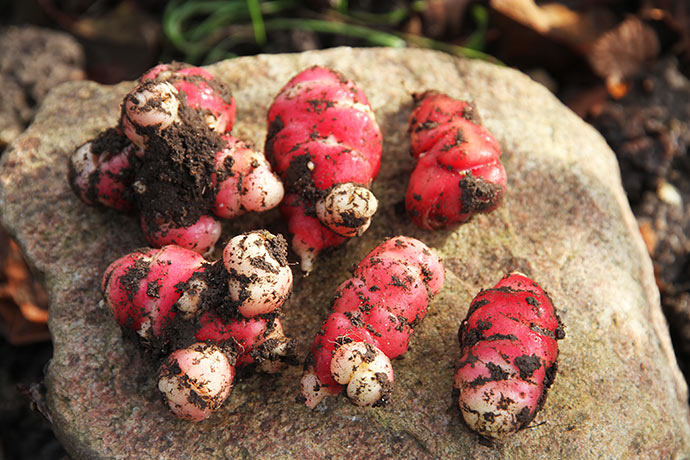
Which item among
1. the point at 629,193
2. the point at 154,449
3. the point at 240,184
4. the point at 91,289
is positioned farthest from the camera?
the point at 629,193

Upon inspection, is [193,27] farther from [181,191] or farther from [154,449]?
[154,449]

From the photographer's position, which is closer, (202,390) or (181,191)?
(202,390)

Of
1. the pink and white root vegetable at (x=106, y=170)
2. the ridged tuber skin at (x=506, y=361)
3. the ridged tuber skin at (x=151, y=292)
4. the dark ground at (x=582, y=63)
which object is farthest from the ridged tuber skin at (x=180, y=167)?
the dark ground at (x=582, y=63)

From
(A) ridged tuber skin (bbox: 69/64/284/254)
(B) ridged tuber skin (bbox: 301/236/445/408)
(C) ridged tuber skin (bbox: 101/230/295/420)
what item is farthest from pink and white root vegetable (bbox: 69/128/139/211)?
(B) ridged tuber skin (bbox: 301/236/445/408)

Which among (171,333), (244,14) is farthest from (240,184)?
(244,14)

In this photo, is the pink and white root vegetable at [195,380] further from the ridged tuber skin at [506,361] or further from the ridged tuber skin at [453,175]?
the ridged tuber skin at [453,175]

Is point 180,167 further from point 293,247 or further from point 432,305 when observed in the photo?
point 432,305

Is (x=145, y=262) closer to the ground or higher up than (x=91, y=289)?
higher up
